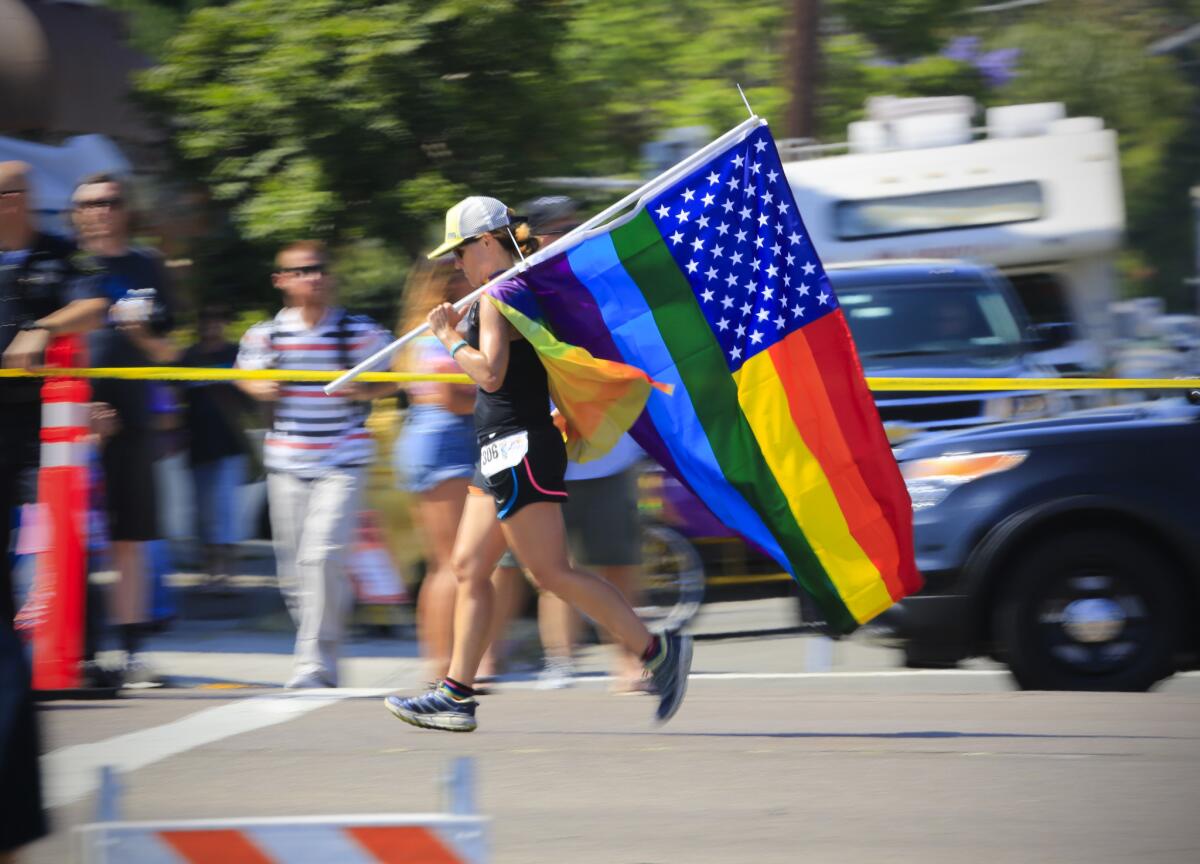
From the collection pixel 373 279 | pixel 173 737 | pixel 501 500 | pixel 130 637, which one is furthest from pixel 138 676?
pixel 373 279

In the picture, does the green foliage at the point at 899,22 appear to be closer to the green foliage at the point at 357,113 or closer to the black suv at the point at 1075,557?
the green foliage at the point at 357,113

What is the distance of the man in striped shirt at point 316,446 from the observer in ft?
26.2

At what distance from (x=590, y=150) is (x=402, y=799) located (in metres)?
12.9

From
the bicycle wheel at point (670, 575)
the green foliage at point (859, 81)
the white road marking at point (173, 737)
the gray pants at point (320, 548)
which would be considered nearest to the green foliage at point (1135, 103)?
the green foliage at point (859, 81)

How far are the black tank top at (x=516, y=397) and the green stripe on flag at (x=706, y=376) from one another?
0.50 meters

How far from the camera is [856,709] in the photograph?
7.28 m

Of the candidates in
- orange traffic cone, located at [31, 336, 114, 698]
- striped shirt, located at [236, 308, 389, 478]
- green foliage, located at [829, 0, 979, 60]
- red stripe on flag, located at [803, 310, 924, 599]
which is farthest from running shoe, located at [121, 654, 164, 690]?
green foliage, located at [829, 0, 979, 60]

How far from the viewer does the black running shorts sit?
6352mm

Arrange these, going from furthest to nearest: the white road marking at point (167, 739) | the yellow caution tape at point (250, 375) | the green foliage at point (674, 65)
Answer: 1. the green foliage at point (674, 65)
2. the yellow caution tape at point (250, 375)
3. the white road marking at point (167, 739)

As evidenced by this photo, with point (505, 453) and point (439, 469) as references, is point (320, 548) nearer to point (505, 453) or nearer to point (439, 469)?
point (439, 469)

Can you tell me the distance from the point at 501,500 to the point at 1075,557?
2659 mm

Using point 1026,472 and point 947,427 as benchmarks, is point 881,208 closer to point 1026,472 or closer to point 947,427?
point 947,427

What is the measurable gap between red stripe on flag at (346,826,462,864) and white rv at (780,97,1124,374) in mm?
12224

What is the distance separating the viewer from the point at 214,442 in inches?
445
